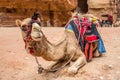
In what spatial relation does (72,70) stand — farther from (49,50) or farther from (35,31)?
(35,31)

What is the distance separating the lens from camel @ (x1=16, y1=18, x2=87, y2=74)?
440 centimetres

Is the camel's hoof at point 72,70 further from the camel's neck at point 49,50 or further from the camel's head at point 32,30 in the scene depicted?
the camel's head at point 32,30

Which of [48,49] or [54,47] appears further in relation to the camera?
[54,47]

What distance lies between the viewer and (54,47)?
15.8 feet

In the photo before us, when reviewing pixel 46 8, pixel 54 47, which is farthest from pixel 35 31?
pixel 46 8

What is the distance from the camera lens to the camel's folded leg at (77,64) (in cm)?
471

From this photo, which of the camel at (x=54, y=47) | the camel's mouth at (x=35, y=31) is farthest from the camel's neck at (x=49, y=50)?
the camel's mouth at (x=35, y=31)

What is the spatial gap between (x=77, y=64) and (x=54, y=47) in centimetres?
38

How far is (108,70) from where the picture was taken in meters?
4.95

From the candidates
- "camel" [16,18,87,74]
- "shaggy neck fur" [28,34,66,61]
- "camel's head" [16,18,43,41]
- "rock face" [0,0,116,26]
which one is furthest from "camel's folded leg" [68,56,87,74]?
"rock face" [0,0,116,26]

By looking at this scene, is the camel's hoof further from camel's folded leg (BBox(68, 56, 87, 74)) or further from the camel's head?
the camel's head

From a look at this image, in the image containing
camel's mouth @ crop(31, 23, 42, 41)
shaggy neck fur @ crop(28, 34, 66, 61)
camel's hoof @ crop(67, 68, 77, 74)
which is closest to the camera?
camel's mouth @ crop(31, 23, 42, 41)

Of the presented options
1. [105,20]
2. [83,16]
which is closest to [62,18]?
[105,20]

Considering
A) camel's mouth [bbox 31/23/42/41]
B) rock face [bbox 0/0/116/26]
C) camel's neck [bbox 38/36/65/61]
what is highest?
camel's mouth [bbox 31/23/42/41]
